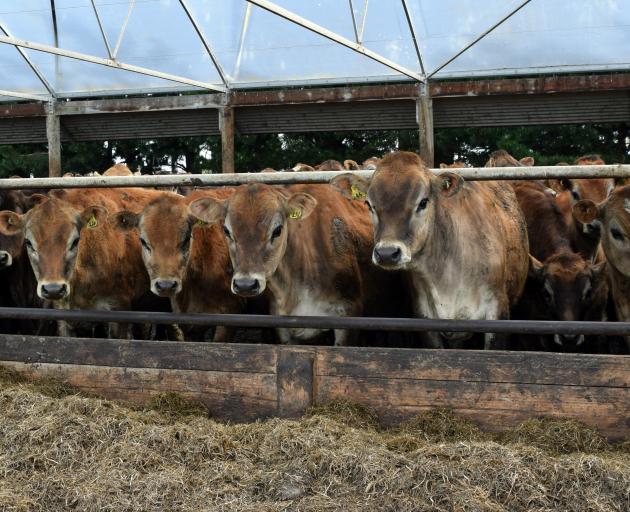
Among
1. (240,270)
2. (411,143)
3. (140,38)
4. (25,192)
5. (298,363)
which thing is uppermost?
(140,38)

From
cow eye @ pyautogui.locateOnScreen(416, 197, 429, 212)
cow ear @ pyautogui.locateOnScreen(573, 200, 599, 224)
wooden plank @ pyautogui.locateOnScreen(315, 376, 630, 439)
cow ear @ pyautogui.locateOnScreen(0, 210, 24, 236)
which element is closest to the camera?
wooden plank @ pyautogui.locateOnScreen(315, 376, 630, 439)

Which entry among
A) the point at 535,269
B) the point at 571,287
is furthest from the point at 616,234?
the point at 535,269

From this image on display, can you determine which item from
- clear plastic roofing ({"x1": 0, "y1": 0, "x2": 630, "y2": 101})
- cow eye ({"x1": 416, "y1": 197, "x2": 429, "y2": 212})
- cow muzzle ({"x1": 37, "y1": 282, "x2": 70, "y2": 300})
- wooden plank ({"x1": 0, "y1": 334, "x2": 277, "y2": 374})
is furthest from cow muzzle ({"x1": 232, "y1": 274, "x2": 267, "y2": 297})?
clear plastic roofing ({"x1": 0, "y1": 0, "x2": 630, "y2": 101})

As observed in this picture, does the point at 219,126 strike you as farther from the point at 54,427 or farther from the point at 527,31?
the point at 54,427

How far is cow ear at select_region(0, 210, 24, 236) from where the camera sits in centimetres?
634

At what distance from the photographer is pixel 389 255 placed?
16.2ft

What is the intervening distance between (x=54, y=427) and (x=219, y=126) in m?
10.4

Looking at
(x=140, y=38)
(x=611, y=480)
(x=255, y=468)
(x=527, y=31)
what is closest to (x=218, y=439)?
(x=255, y=468)

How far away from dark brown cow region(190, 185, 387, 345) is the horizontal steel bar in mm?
442

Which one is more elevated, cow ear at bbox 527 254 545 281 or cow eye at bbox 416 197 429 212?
cow eye at bbox 416 197 429 212

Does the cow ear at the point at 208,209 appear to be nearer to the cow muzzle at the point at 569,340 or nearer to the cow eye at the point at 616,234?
the cow muzzle at the point at 569,340

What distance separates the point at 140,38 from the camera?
13117 mm

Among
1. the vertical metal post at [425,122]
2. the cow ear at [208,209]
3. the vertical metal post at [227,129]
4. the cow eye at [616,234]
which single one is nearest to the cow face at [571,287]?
the cow eye at [616,234]

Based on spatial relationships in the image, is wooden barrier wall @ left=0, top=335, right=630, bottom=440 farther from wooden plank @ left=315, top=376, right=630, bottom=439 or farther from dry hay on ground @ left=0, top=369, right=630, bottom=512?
dry hay on ground @ left=0, top=369, right=630, bottom=512
